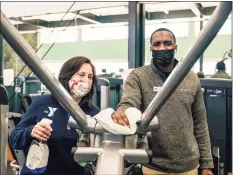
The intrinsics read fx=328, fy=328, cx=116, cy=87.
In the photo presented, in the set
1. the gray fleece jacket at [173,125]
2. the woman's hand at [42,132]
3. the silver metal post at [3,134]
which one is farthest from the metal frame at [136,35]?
the silver metal post at [3,134]

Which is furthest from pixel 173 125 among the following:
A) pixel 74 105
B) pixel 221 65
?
pixel 221 65

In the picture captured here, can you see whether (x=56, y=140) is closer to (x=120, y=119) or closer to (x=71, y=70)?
(x=71, y=70)

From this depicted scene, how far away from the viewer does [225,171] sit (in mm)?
2928

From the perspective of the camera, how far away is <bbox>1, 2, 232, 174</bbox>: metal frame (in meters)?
0.55

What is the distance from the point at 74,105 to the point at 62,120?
1016 millimetres

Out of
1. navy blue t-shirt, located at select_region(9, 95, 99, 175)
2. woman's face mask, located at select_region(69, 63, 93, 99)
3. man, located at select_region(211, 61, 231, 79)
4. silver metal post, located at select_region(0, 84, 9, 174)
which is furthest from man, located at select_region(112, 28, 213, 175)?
man, located at select_region(211, 61, 231, 79)

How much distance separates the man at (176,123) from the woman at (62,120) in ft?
0.73

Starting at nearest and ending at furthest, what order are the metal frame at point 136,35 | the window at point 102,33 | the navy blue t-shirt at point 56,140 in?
the navy blue t-shirt at point 56,140
the metal frame at point 136,35
the window at point 102,33

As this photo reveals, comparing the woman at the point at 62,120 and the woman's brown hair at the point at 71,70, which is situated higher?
the woman's brown hair at the point at 71,70

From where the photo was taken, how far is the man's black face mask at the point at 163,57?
190 centimetres

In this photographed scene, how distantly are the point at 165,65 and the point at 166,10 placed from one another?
423 cm

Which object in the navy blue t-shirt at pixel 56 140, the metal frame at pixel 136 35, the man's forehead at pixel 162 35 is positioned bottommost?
the navy blue t-shirt at pixel 56 140

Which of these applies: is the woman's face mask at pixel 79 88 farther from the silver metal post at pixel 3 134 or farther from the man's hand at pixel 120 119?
the silver metal post at pixel 3 134

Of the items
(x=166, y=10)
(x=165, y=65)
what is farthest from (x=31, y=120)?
(x=166, y=10)
